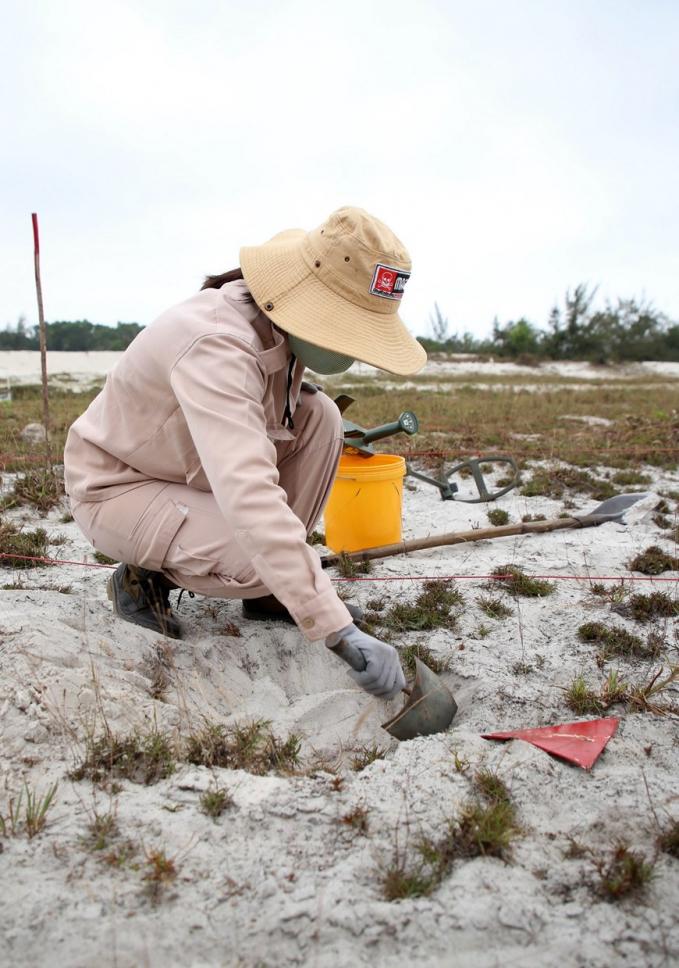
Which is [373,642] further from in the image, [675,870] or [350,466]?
[350,466]

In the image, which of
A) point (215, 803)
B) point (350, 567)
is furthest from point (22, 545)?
point (215, 803)

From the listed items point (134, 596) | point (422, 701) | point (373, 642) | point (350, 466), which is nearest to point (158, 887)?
point (373, 642)

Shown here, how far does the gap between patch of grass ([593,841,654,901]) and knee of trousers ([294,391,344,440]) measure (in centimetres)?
172

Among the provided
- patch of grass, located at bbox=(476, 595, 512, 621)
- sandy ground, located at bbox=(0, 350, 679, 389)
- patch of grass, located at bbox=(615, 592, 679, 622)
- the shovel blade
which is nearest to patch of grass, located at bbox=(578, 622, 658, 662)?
patch of grass, located at bbox=(615, 592, 679, 622)

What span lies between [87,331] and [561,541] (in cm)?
2503

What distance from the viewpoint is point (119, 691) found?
6.81 ft

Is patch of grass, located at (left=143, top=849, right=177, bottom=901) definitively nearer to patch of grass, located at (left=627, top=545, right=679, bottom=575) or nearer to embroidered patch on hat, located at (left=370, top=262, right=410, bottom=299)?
embroidered patch on hat, located at (left=370, top=262, right=410, bottom=299)

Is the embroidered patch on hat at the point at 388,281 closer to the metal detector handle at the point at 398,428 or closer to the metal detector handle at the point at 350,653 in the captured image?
the metal detector handle at the point at 350,653

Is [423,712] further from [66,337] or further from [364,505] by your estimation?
[66,337]

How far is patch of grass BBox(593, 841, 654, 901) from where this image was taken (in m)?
1.44

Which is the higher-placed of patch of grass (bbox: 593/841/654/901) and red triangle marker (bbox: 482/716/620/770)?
patch of grass (bbox: 593/841/654/901)

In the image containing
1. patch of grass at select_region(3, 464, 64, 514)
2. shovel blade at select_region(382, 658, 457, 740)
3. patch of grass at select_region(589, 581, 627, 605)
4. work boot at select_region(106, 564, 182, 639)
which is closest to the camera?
shovel blade at select_region(382, 658, 457, 740)

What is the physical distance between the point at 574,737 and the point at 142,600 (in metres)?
1.53

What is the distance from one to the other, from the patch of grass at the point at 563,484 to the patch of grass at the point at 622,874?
3.34m
